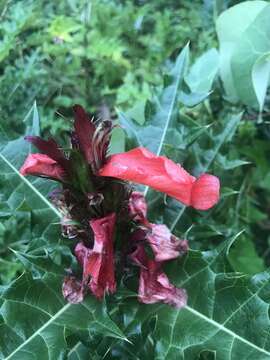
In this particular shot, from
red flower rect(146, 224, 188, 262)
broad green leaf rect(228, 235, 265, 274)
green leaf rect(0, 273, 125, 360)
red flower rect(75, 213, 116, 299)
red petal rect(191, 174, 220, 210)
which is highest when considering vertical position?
red petal rect(191, 174, 220, 210)

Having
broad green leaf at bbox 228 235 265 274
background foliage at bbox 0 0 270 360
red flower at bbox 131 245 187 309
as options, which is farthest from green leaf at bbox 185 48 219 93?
red flower at bbox 131 245 187 309

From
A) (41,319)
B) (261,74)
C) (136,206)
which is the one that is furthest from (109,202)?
(261,74)

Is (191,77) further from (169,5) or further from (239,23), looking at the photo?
(169,5)

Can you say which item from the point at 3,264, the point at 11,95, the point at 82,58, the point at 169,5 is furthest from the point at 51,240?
the point at 169,5

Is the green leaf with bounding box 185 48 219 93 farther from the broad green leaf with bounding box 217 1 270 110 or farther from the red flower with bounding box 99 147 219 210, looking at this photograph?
the red flower with bounding box 99 147 219 210

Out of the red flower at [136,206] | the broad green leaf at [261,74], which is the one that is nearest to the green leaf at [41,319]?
the red flower at [136,206]

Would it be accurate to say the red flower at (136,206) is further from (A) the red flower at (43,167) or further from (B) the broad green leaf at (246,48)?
(B) the broad green leaf at (246,48)

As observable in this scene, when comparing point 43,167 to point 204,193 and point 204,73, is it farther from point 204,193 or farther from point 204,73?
point 204,73
